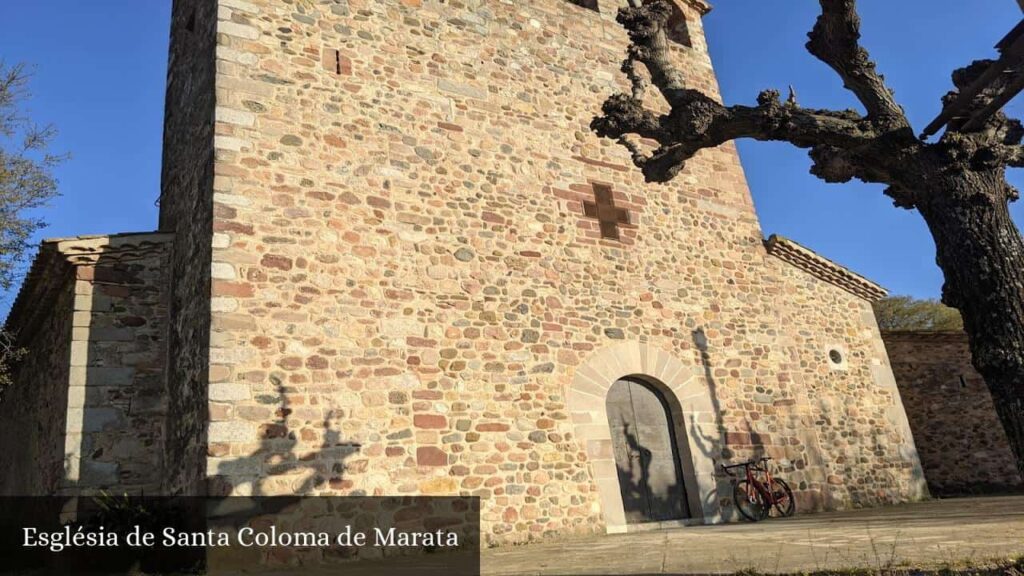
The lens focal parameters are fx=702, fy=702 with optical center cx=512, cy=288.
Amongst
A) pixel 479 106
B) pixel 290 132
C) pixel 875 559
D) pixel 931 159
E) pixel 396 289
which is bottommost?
pixel 875 559

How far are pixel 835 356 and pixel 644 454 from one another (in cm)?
408

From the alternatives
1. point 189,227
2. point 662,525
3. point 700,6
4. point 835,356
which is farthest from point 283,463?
point 700,6

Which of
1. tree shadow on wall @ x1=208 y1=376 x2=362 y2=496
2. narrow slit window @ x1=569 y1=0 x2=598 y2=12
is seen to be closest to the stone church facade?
tree shadow on wall @ x1=208 y1=376 x2=362 y2=496

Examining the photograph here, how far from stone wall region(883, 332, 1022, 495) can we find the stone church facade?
2452mm

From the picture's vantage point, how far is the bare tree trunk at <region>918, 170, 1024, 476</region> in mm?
3729

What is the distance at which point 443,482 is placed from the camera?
6.58 meters

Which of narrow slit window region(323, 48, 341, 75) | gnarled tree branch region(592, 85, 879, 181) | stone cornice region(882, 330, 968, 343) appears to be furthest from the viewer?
stone cornice region(882, 330, 968, 343)

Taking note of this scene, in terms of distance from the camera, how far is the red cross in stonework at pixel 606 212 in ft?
29.1

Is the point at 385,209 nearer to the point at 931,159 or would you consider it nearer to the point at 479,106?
the point at 479,106

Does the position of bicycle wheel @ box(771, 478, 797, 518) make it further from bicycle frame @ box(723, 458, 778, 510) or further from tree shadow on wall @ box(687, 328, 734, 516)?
tree shadow on wall @ box(687, 328, 734, 516)

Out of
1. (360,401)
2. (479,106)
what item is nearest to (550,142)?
(479,106)

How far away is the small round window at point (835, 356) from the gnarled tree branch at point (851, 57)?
6183mm

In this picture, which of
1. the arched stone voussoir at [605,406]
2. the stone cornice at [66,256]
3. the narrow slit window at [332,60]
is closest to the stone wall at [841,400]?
the arched stone voussoir at [605,406]

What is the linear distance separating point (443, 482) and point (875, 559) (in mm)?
3910
